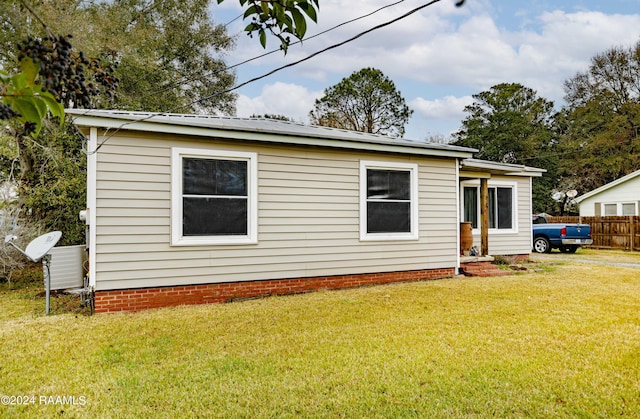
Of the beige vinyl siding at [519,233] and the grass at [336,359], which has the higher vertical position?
the beige vinyl siding at [519,233]

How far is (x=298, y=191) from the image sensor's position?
7.02 m

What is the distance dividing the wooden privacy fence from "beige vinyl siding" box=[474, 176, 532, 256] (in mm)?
7562

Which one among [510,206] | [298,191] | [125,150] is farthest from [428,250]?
[125,150]

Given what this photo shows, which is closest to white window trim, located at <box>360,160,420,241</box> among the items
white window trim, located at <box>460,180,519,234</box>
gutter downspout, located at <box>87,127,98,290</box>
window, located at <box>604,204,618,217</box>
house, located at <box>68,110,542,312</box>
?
house, located at <box>68,110,542,312</box>

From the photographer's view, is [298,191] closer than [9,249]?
Yes

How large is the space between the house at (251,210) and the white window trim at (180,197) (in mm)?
17

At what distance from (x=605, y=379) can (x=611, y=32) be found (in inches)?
1251

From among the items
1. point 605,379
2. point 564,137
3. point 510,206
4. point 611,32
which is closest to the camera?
point 605,379

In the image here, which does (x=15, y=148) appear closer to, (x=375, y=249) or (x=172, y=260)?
(x=172, y=260)

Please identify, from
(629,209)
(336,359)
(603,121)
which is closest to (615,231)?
(629,209)

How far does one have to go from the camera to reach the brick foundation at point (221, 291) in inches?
224

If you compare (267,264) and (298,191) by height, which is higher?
(298,191)

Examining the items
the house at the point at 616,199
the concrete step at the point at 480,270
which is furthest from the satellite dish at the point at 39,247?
the house at the point at 616,199

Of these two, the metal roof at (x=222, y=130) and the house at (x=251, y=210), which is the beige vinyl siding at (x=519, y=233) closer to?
the house at (x=251, y=210)
